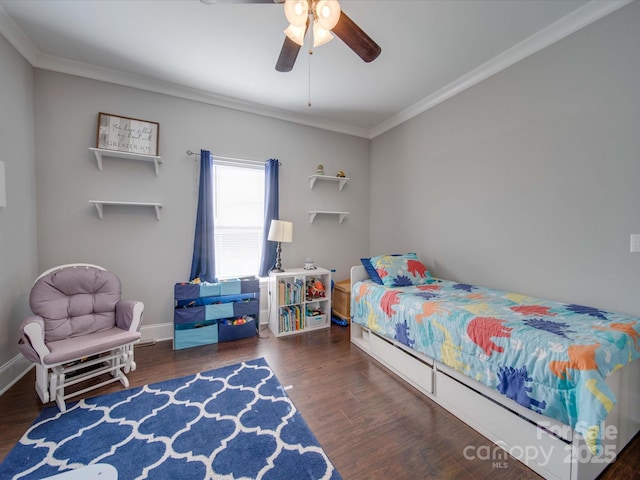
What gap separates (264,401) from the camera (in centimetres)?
185

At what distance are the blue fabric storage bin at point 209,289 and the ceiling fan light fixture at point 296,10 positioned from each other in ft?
7.98

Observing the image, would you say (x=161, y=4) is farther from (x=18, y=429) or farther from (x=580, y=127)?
(x=580, y=127)

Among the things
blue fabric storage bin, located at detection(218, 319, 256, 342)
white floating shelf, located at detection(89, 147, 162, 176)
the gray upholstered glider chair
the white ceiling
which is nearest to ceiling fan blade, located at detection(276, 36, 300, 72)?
the white ceiling

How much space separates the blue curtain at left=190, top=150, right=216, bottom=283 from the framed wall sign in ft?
1.63

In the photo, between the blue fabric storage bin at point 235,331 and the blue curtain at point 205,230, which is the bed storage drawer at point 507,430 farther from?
the blue curtain at point 205,230

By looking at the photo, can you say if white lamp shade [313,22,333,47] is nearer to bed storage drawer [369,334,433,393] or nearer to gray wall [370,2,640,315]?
gray wall [370,2,640,315]

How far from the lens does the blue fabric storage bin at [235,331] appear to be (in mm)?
2836

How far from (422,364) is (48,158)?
3.78 m

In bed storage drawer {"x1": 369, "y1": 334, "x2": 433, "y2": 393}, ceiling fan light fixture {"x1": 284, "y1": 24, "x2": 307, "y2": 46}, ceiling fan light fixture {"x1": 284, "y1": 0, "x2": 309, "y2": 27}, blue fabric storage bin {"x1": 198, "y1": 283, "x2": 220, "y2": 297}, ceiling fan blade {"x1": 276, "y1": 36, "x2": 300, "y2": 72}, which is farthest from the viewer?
blue fabric storage bin {"x1": 198, "y1": 283, "x2": 220, "y2": 297}

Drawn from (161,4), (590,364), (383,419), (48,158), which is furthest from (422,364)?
(48,158)

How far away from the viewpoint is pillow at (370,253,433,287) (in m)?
2.62

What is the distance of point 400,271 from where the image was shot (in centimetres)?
268

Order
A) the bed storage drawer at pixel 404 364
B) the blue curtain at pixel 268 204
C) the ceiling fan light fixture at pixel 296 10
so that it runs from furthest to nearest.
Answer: the blue curtain at pixel 268 204 → the bed storage drawer at pixel 404 364 → the ceiling fan light fixture at pixel 296 10

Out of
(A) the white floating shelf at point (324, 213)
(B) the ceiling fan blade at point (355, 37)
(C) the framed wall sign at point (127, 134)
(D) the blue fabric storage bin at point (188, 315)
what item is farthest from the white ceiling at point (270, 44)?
(D) the blue fabric storage bin at point (188, 315)
